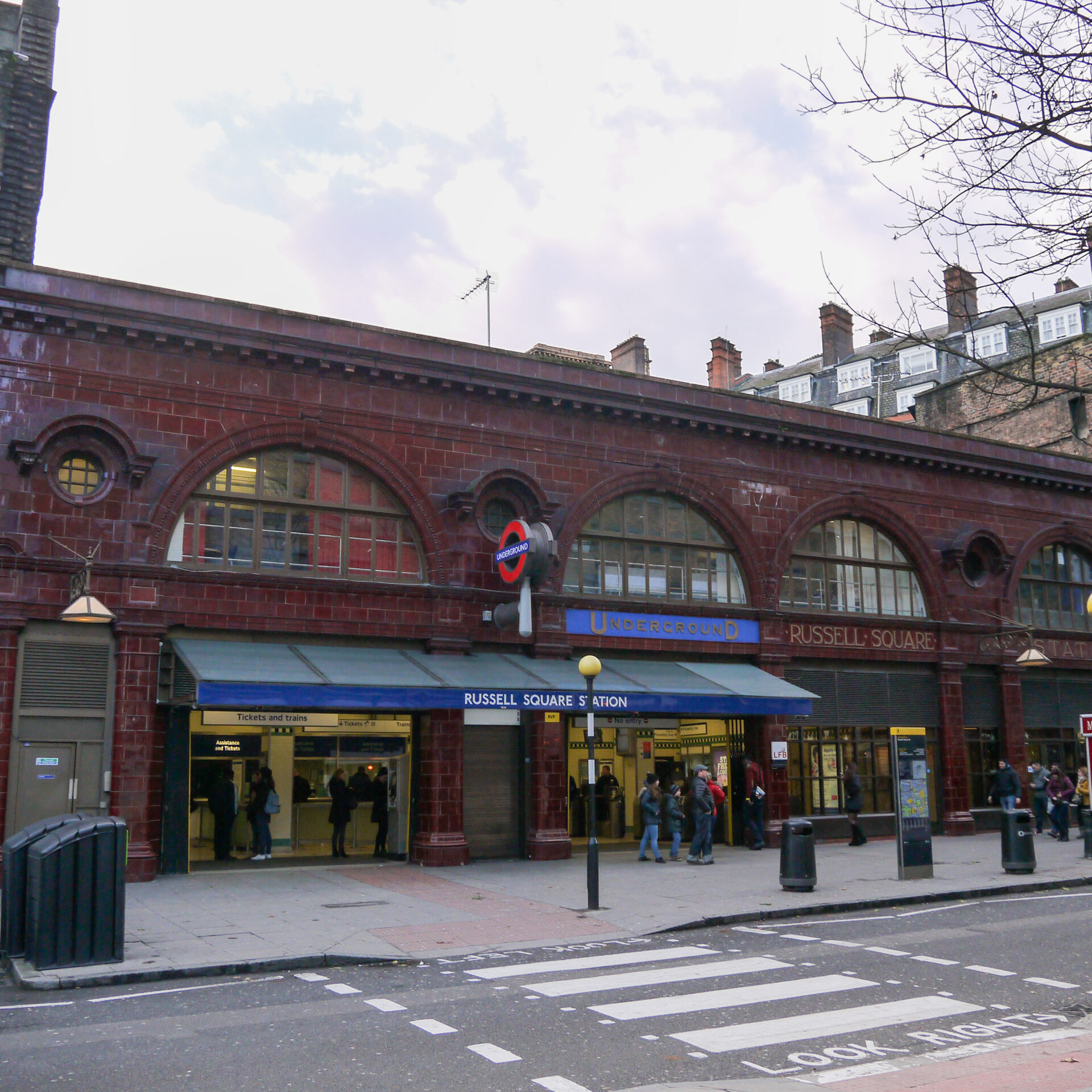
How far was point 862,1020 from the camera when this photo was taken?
8.73 meters

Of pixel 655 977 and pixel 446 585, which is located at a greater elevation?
pixel 446 585

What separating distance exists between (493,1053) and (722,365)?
165ft

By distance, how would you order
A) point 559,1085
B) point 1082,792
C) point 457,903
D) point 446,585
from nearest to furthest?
point 559,1085, point 457,903, point 446,585, point 1082,792

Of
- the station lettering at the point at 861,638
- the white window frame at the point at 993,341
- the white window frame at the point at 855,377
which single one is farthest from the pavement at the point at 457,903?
the white window frame at the point at 855,377

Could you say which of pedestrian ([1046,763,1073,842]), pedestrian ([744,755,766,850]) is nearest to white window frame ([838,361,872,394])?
pedestrian ([1046,763,1073,842])

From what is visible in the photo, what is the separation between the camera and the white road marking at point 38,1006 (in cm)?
949

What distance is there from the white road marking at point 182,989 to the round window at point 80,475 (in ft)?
32.6

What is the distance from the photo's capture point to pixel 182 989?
10.3 metres

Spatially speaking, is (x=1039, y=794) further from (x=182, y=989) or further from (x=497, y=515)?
(x=182, y=989)

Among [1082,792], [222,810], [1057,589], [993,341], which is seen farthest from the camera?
[993,341]

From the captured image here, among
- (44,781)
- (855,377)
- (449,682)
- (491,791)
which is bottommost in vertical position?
(491,791)

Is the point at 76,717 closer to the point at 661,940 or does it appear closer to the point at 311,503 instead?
the point at 311,503

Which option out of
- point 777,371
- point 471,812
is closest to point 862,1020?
point 471,812

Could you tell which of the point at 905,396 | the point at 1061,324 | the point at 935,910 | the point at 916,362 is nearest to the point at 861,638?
the point at 935,910
